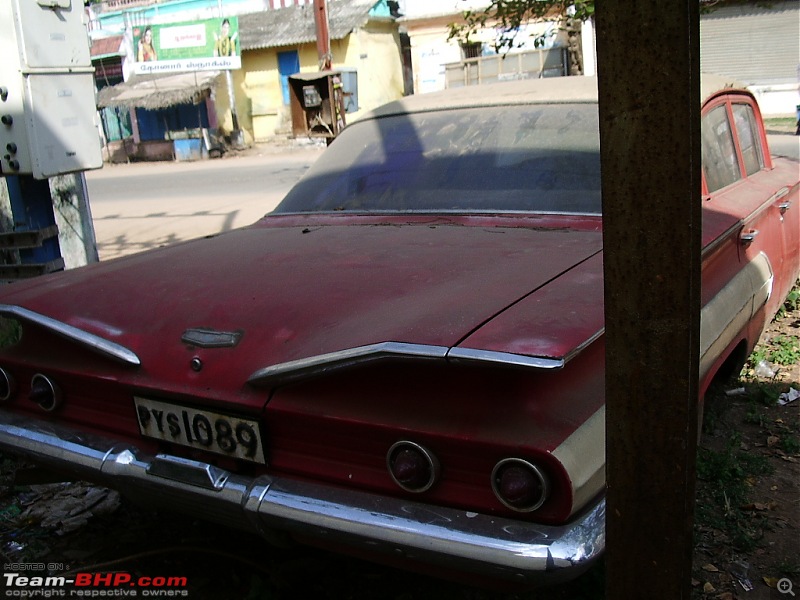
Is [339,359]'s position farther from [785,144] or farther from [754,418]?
[785,144]

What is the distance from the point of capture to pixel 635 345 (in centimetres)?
131

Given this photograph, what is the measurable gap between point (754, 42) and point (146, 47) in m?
19.0

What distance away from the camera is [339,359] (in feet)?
5.51

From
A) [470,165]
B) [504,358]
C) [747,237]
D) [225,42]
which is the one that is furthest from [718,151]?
[225,42]

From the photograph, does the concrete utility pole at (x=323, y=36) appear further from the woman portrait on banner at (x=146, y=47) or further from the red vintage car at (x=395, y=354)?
the woman portrait on banner at (x=146, y=47)

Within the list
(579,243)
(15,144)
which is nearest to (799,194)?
(579,243)

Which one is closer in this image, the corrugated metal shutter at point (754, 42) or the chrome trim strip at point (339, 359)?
the chrome trim strip at point (339, 359)

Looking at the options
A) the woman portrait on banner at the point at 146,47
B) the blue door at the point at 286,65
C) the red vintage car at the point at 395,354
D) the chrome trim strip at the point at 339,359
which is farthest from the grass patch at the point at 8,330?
the woman portrait on banner at the point at 146,47

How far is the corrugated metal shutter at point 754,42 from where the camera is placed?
20.3 meters

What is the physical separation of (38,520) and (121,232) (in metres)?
7.84

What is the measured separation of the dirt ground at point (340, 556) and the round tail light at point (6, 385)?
60 cm

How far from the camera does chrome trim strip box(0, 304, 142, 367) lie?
6.86 ft

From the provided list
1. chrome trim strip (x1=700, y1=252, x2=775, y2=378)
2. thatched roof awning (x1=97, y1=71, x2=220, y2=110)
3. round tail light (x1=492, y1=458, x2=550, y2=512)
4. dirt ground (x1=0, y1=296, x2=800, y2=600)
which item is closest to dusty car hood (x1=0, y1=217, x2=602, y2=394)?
round tail light (x1=492, y1=458, x2=550, y2=512)

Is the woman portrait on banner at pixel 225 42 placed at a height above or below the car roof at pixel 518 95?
above
